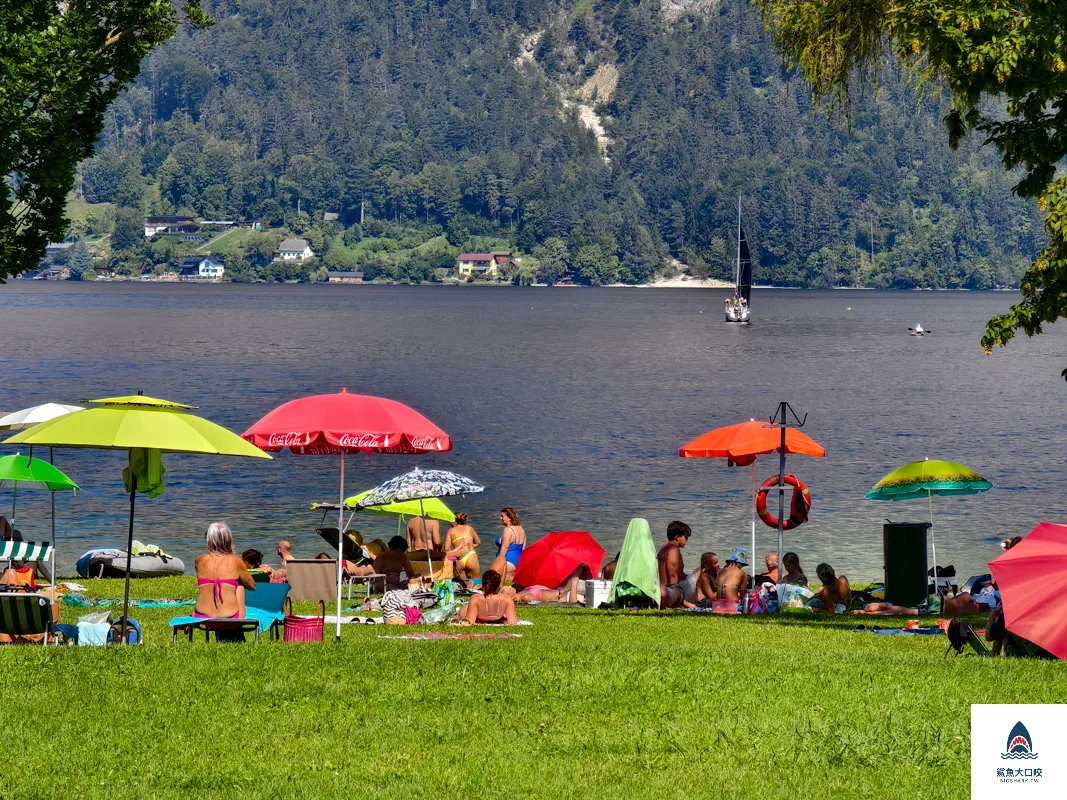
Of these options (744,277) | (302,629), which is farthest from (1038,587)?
(744,277)

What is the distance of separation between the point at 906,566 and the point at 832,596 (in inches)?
42.9

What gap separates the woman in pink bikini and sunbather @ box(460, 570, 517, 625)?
2916mm

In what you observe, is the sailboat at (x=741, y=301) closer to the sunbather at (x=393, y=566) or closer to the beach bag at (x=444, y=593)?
the sunbather at (x=393, y=566)

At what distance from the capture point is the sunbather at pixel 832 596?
64.4 feet

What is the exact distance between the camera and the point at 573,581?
21.1 meters

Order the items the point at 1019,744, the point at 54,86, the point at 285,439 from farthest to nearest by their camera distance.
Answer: the point at 54,86
the point at 285,439
the point at 1019,744

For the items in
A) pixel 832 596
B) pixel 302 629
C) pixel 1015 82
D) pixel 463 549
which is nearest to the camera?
pixel 302 629

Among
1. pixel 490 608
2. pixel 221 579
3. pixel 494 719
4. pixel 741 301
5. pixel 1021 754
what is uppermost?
pixel 741 301

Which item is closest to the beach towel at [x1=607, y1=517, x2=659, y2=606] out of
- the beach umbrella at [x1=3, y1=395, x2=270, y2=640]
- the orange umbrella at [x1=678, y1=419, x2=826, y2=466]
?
the orange umbrella at [x1=678, y1=419, x2=826, y2=466]

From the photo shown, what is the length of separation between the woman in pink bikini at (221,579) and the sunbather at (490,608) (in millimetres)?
2916

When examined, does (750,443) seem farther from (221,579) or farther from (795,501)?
(221,579)

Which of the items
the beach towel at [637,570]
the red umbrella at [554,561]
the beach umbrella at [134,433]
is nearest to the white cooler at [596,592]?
the beach towel at [637,570]

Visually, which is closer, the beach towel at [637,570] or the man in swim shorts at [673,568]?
the beach towel at [637,570]

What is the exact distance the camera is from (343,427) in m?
15.9
